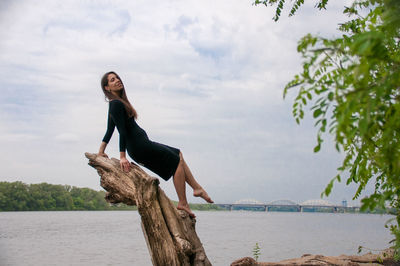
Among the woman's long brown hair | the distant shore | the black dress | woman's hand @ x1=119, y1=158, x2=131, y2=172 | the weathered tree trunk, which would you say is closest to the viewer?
the weathered tree trunk

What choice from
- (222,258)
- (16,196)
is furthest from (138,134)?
(16,196)

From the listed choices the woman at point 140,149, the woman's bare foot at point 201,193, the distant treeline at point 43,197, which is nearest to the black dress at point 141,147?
the woman at point 140,149

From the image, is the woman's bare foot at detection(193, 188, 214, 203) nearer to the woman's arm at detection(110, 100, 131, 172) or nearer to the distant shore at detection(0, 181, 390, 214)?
the woman's arm at detection(110, 100, 131, 172)

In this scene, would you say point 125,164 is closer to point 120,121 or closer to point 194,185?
point 120,121

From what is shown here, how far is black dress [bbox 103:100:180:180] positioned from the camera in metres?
5.95

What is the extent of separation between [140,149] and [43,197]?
5891 cm

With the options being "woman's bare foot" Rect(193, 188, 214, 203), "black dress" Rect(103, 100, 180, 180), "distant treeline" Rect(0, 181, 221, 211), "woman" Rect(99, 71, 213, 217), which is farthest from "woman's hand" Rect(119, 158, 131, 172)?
"distant treeline" Rect(0, 181, 221, 211)

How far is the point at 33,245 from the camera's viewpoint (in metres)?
23.5

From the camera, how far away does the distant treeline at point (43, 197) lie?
53.2 meters

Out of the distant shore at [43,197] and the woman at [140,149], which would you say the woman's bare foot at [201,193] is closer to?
the woman at [140,149]

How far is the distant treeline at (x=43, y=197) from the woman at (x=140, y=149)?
148 feet

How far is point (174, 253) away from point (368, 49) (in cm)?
429

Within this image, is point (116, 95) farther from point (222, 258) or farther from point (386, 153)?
point (222, 258)

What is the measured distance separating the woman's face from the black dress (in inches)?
10.6
